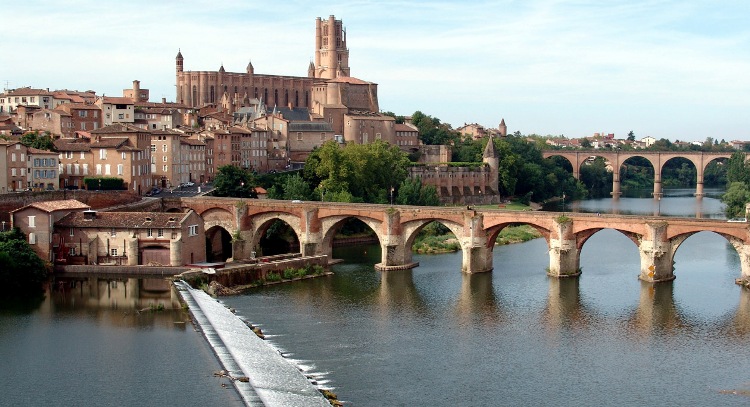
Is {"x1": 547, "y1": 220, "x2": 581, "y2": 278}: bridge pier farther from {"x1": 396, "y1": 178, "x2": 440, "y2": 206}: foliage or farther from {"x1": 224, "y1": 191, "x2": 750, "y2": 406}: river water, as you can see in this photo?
{"x1": 396, "y1": 178, "x2": 440, "y2": 206}: foliage

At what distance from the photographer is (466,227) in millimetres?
50969

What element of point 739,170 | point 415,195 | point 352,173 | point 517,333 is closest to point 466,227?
point 517,333

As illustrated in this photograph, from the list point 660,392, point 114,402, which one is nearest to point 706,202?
point 660,392

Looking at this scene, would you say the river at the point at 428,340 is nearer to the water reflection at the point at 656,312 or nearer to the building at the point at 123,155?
the water reflection at the point at 656,312

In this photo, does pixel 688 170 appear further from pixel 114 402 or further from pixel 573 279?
pixel 114 402

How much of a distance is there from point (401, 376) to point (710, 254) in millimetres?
33571

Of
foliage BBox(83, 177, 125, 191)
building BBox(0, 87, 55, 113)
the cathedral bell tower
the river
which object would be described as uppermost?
the cathedral bell tower

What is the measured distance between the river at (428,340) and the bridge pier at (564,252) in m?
0.76

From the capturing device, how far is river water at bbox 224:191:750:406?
99.2 ft

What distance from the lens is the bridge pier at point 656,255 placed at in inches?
1828

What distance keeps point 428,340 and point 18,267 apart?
2137cm

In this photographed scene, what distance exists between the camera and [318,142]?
94375 millimetres

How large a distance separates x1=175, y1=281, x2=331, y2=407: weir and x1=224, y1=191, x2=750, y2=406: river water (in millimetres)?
955

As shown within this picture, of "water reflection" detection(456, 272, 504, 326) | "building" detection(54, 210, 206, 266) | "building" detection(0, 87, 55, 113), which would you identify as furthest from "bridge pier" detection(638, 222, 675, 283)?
"building" detection(0, 87, 55, 113)
